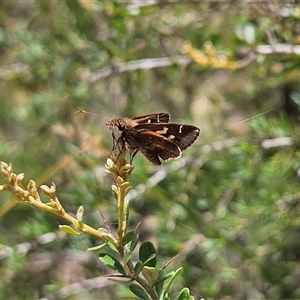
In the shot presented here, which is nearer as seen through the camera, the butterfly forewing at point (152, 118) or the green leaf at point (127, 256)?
the green leaf at point (127, 256)

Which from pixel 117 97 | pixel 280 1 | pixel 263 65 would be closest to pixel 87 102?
pixel 117 97

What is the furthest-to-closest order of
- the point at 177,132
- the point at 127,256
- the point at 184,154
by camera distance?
the point at 184,154 → the point at 177,132 → the point at 127,256

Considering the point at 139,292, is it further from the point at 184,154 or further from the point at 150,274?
the point at 184,154

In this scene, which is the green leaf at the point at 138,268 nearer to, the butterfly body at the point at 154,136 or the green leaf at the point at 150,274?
the green leaf at the point at 150,274

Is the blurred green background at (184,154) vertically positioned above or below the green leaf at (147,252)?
below

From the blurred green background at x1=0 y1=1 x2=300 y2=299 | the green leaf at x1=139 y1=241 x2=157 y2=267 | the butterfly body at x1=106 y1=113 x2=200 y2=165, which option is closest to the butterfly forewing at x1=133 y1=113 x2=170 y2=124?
the butterfly body at x1=106 y1=113 x2=200 y2=165

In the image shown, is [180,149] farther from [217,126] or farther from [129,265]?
[217,126]

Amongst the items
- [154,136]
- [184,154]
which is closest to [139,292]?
[154,136]

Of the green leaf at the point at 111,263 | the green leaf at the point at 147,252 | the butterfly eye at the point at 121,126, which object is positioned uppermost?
the butterfly eye at the point at 121,126

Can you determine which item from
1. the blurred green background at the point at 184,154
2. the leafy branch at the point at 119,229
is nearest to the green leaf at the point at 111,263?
the leafy branch at the point at 119,229
